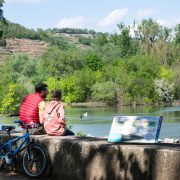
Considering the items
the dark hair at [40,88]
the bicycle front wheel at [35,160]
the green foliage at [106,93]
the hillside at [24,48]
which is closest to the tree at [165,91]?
the green foliage at [106,93]

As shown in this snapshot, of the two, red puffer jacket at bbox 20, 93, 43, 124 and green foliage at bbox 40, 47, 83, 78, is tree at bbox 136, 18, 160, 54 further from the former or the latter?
red puffer jacket at bbox 20, 93, 43, 124

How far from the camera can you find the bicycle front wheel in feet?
22.6

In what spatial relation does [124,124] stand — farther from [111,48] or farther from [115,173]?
[111,48]

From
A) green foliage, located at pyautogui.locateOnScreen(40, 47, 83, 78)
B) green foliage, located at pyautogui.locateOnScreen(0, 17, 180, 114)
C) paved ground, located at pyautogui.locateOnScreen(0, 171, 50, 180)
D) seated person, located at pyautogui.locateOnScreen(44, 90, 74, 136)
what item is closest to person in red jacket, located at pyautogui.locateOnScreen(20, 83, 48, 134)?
seated person, located at pyautogui.locateOnScreen(44, 90, 74, 136)

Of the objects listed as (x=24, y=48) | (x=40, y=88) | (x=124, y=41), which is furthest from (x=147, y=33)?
(x=40, y=88)

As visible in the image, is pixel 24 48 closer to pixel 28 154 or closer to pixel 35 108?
pixel 35 108

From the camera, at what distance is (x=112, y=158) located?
6203 mm

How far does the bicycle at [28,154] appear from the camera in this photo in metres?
6.92

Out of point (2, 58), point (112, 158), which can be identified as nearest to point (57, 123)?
point (112, 158)

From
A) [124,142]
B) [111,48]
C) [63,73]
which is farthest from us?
[111,48]

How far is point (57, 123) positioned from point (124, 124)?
1.29 m

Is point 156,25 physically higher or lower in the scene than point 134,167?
higher

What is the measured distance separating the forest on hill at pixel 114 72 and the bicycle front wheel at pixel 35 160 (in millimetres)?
72018

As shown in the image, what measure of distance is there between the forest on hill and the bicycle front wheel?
72.0m
